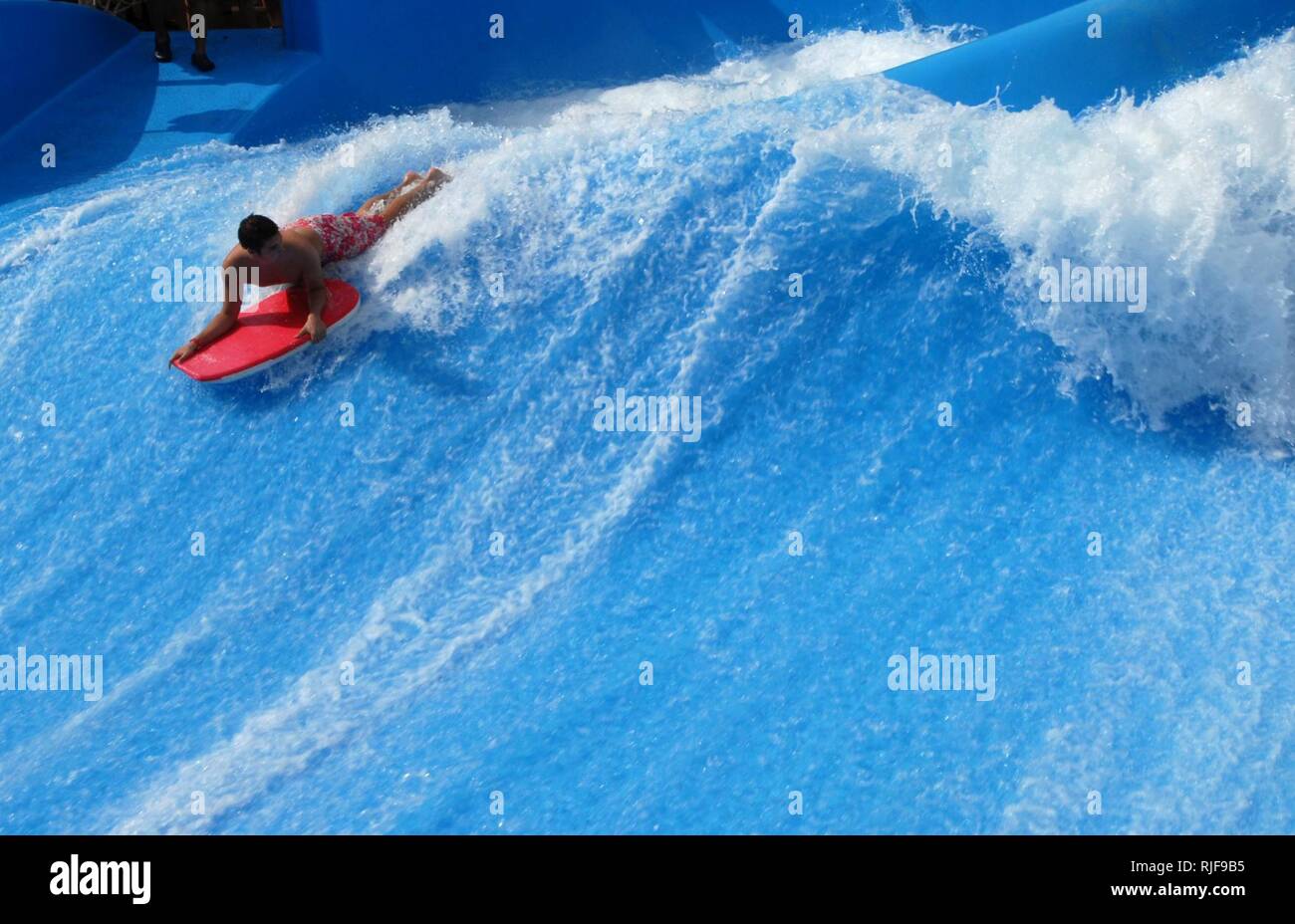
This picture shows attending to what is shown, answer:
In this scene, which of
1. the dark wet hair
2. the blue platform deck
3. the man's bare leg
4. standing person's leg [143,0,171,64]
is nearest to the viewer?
the dark wet hair

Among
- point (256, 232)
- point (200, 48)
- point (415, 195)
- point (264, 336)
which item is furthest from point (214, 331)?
point (200, 48)

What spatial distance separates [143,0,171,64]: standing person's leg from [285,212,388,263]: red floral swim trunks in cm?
280

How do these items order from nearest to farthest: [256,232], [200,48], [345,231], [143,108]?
[256,232], [345,231], [143,108], [200,48]

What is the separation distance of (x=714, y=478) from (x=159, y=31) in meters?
4.83

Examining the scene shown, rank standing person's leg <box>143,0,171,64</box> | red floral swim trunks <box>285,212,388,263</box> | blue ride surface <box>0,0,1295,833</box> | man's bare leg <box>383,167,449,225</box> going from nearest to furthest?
blue ride surface <box>0,0,1295,833</box> → red floral swim trunks <box>285,212,388,263</box> → man's bare leg <box>383,167,449,225</box> → standing person's leg <box>143,0,171,64</box>

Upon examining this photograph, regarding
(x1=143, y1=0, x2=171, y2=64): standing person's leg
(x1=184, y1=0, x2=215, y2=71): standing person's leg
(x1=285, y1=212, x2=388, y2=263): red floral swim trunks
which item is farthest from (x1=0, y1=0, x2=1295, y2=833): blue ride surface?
(x1=143, y1=0, x2=171, y2=64): standing person's leg

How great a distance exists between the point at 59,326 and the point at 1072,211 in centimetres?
440

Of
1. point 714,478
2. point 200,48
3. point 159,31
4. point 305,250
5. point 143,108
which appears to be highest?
point 159,31

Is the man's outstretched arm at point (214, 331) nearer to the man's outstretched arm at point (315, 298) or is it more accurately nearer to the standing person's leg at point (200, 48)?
the man's outstretched arm at point (315, 298)

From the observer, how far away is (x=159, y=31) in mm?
6777

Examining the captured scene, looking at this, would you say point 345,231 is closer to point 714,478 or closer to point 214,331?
point 214,331

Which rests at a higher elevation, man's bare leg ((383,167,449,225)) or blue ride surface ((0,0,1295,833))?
man's bare leg ((383,167,449,225))

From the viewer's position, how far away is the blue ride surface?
3.63 meters

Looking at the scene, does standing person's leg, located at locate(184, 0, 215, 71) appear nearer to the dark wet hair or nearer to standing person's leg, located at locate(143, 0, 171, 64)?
standing person's leg, located at locate(143, 0, 171, 64)
